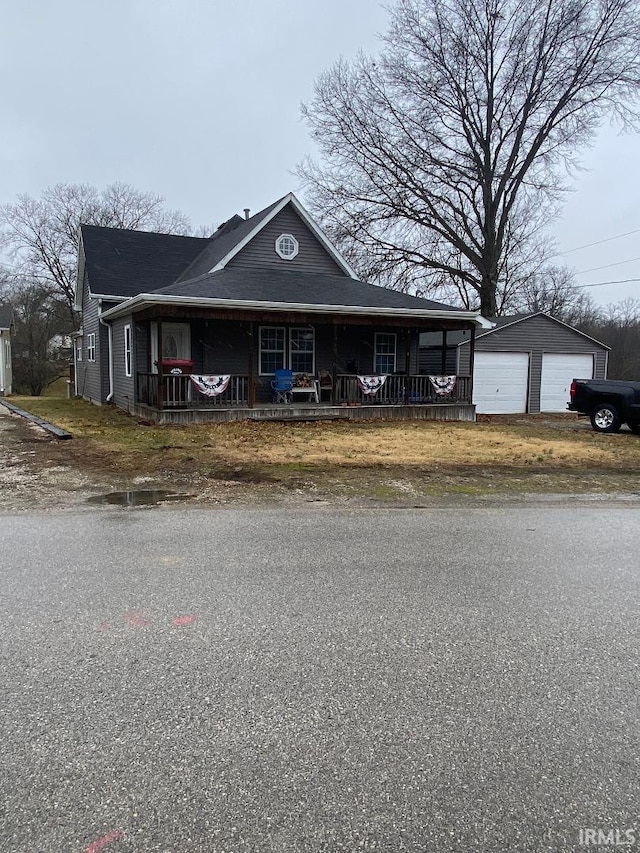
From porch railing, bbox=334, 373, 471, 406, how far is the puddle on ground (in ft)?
31.0

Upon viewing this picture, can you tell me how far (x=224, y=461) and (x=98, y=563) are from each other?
492 centimetres

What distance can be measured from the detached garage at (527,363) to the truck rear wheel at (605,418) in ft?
21.1

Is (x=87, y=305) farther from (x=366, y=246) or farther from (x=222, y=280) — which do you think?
(x=366, y=246)

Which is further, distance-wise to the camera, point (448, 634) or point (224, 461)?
point (224, 461)

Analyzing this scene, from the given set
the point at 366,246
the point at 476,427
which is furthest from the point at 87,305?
the point at 476,427

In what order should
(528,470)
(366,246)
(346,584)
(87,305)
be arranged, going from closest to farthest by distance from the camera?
(346,584) < (528,470) < (87,305) < (366,246)

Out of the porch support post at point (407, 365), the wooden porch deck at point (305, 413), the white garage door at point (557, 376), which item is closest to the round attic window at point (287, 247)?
the porch support post at point (407, 365)

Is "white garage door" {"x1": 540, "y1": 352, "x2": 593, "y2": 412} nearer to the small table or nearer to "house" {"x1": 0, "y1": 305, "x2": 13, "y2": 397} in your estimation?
the small table

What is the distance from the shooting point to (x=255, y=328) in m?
16.9

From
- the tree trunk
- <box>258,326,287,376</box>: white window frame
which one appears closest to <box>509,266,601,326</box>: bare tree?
the tree trunk

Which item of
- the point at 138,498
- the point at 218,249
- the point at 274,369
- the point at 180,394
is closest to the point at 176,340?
the point at 180,394

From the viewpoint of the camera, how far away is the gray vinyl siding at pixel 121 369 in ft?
55.1

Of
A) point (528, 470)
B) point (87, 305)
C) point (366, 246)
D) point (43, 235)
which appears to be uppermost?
point (43, 235)

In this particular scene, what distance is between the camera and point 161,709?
2613mm
